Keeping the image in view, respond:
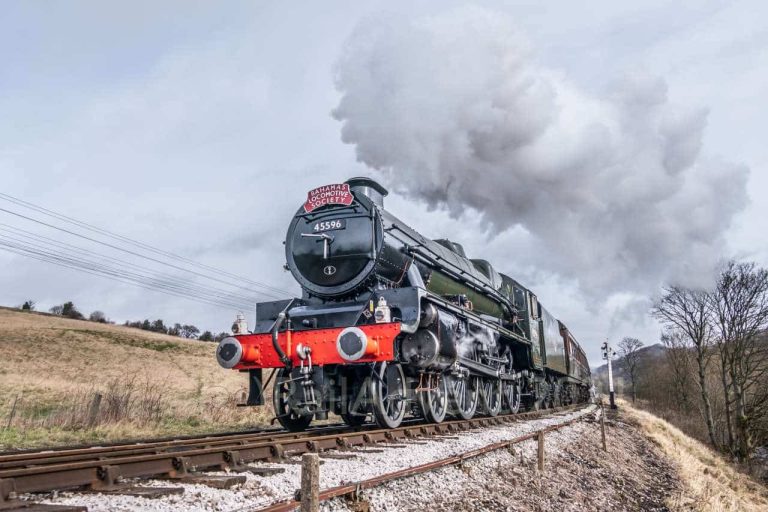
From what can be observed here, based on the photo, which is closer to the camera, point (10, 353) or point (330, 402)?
point (330, 402)

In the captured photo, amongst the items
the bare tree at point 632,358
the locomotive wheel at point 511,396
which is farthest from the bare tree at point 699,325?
the bare tree at point 632,358

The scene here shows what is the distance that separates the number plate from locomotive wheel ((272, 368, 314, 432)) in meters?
2.25

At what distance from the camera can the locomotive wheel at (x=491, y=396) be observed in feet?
38.4

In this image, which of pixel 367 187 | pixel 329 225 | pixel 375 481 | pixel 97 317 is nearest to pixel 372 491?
pixel 375 481

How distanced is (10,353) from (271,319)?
28.2 meters

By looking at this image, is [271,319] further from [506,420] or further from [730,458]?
[730,458]

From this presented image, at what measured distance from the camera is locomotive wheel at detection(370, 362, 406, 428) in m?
7.95

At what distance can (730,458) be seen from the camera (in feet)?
69.1

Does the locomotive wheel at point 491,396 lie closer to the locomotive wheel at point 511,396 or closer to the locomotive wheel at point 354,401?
the locomotive wheel at point 511,396

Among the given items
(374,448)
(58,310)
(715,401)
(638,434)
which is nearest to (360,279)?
(374,448)

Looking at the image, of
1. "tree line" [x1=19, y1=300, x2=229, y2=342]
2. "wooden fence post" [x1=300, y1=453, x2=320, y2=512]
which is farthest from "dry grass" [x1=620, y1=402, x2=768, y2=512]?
"tree line" [x1=19, y1=300, x2=229, y2=342]

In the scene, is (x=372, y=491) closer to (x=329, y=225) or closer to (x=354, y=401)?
(x=354, y=401)

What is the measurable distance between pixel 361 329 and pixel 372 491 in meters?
3.49

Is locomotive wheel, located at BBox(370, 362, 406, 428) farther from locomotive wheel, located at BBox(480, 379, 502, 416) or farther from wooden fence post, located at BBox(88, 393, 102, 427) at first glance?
wooden fence post, located at BBox(88, 393, 102, 427)
